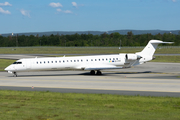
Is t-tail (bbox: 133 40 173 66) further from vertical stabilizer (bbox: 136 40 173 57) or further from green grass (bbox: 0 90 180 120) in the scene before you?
green grass (bbox: 0 90 180 120)

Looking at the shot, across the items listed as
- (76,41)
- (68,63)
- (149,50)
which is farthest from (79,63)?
(76,41)

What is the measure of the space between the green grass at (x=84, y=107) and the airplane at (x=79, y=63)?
43.6 ft

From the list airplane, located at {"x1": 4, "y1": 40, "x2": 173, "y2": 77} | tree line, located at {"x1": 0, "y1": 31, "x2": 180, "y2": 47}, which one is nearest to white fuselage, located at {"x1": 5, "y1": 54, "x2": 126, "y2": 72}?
airplane, located at {"x1": 4, "y1": 40, "x2": 173, "y2": 77}

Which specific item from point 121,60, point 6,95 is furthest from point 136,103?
point 121,60

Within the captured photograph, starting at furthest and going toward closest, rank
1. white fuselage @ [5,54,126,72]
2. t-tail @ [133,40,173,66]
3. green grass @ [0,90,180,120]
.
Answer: t-tail @ [133,40,173,66] → white fuselage @ [5,54,126,72] → green grass @ [0,90,180,120]

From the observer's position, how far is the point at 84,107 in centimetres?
1487

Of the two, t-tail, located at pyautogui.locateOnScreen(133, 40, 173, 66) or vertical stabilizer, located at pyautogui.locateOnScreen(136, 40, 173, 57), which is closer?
t-tail, located at pyautogui.locateOnScreen(133, 40, 173, 66)

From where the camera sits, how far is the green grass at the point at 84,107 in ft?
41.5

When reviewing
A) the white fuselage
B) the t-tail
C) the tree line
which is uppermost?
the tree line

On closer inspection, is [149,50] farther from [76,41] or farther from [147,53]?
[76,41]

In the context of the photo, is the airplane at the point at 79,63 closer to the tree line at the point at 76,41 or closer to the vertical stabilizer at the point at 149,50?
the vertical stabilizer at the point at 149,50

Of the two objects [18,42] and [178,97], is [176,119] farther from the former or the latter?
[18,42]

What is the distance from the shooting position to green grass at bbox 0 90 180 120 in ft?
41.5

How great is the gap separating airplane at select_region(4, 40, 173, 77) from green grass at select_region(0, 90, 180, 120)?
43.6ft
